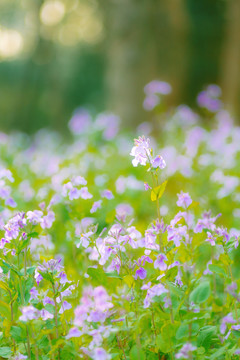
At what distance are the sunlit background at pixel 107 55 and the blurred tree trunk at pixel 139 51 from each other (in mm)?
14

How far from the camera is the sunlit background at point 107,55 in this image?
705 centimetres

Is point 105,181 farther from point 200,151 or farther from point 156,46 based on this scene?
point 156,46

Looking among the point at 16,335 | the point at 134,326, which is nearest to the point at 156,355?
the point at 134,326

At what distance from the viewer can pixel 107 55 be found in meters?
11.1

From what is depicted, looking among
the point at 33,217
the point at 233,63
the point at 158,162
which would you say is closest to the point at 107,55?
the point at 233,63

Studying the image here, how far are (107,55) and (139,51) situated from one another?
14.2ft

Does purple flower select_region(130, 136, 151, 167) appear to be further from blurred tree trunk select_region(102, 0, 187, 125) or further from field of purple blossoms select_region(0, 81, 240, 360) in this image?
blurred tree trunk select_region(102, 0, 187, 125)

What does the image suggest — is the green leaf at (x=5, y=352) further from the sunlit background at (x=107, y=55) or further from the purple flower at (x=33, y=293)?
the sunlit background at (x=107, y=55)

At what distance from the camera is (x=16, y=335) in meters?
1.61

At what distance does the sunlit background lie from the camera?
7051 millimetres

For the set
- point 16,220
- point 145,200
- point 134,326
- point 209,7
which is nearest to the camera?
point 134,326

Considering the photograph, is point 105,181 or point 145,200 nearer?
point 105,181

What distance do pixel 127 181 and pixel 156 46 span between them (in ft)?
13.3

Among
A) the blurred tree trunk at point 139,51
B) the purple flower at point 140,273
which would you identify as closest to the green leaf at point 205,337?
the purple flower at point 140,273
